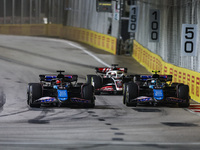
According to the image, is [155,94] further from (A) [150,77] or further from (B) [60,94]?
(B) [60,94]

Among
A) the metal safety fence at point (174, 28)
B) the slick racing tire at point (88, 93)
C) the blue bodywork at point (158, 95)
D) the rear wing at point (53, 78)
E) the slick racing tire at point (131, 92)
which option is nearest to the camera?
the slick racing tire at point (88, 93)

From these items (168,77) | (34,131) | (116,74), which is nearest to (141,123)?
(34,131)

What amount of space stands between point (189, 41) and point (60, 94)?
5295 mm

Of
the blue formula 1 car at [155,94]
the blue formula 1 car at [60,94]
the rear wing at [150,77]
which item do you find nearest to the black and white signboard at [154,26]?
the rear wing at [150,77]

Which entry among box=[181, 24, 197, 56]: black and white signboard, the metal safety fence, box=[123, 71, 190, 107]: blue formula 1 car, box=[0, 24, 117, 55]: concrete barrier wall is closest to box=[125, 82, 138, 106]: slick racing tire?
box=[123, 71, 190, 107]: blue formula 1 car

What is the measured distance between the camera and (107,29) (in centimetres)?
4747

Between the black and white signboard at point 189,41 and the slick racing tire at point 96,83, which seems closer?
the black and white signboard at point 189,41

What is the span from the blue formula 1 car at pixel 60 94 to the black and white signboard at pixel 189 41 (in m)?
4.10

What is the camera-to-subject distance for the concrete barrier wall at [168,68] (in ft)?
64.9

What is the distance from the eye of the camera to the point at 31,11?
69.4m

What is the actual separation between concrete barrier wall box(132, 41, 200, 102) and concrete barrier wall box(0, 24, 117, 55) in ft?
16.2

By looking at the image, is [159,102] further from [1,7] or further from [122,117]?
[1,7]

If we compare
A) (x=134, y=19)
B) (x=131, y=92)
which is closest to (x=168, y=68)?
(x=131, y=92)

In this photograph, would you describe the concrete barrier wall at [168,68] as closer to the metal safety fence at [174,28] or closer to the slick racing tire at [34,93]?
the metal safety fence at [174,28]
